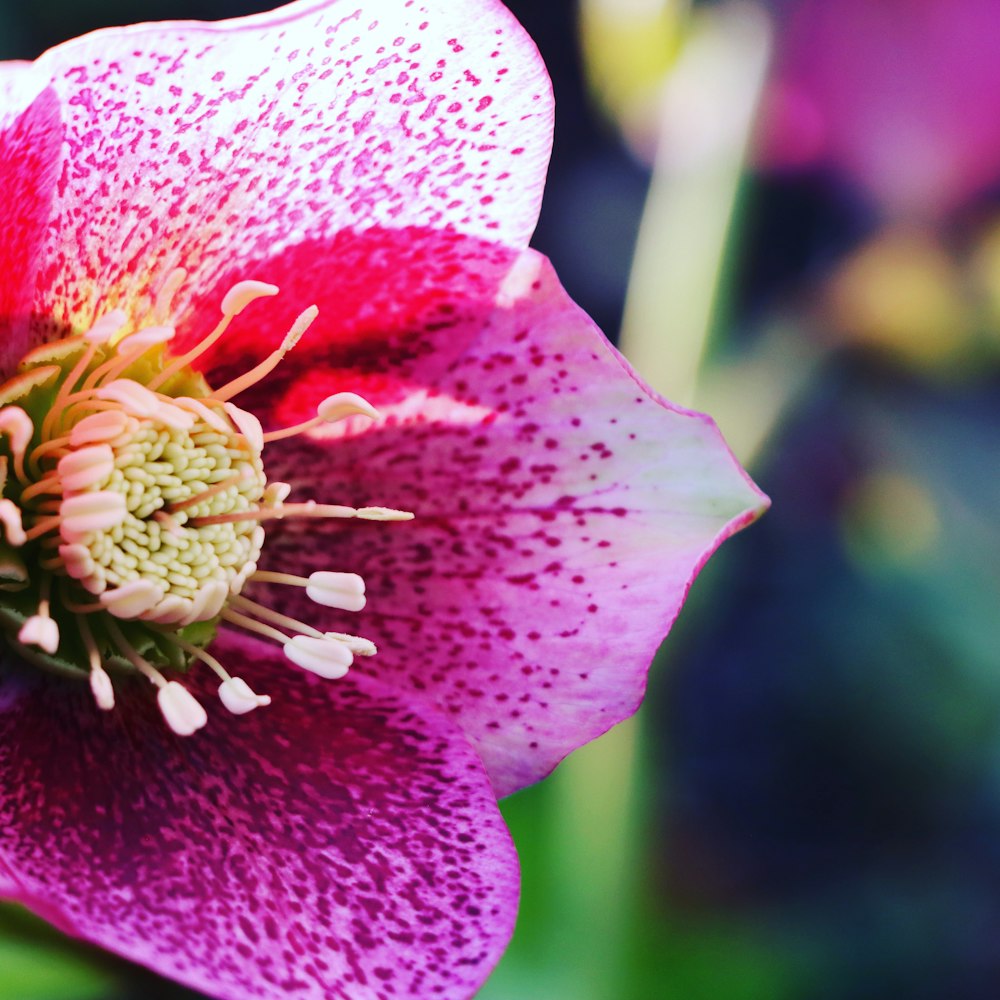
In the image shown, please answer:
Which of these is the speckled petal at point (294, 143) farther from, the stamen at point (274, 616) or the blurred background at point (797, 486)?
the blurred background at point (797, 486)

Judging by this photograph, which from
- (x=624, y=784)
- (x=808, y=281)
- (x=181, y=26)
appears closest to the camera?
(x=181, y=26)

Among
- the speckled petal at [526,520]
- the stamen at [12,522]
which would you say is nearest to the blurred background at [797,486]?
the speckled petal at [526,520]

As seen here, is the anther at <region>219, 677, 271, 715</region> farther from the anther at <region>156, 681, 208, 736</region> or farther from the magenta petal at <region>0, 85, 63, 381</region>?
the magenta petal at <region>0, 85, 63, 381</region>

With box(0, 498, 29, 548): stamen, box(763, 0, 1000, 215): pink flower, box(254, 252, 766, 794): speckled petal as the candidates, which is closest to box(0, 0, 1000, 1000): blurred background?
box(763, 0, 1000, 215): pink flower

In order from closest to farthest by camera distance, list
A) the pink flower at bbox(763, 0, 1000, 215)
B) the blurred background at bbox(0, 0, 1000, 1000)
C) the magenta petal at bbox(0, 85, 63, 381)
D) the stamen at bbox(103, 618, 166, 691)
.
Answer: the magenta petal at bbox(0, 85, 63, 381) < the stamen at bbox(103, 618, 166, 691) < the blurred background at bbox(0, 0, 1000, 1000) < the pink flower at bbox(763, 0, 1000, 215)

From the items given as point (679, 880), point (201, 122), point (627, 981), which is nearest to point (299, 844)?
point (201, 122)

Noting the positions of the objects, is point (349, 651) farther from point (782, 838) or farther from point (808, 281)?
point (808, 281)

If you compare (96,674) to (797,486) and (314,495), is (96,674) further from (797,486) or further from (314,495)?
(797,486)
